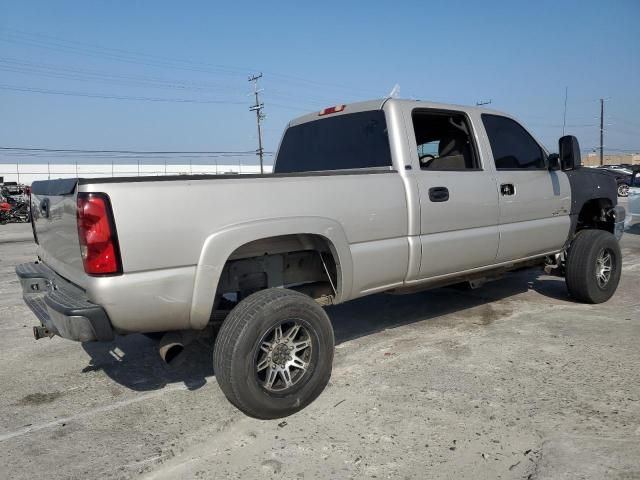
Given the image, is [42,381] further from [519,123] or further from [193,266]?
[519,123]

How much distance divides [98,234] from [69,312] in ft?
1.47

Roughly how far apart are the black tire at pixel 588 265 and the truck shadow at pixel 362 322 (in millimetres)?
413

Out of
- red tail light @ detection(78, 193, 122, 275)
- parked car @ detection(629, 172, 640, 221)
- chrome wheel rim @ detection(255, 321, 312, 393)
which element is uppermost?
red tail light @ detection(78, 193, 122, 275)

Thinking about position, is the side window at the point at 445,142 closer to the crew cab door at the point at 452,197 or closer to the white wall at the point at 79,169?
the crew cab door at the point at 452,197

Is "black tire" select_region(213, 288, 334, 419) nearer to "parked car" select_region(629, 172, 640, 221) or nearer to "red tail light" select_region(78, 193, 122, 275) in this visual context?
"red tail light" select_region(78, 193, 122, 275)

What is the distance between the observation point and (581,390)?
344 centimetres

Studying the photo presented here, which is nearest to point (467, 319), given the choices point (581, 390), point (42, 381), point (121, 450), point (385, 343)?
point (385, 343)

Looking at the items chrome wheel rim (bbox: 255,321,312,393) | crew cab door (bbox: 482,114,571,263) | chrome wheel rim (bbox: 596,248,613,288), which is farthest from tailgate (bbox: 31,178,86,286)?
chrome wheel rim (bbox: 596,248,613,288)

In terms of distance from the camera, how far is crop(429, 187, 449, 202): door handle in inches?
157

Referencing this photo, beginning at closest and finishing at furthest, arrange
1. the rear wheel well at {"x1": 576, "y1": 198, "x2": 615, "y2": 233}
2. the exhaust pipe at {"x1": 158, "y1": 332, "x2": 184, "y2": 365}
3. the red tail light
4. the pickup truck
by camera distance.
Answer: the red tail light
the pickup truck
the exhaust pipe at {"x1": 158, "y1": 332, "x2": 184, "y2": 365}
the rear wheel well at {"x1": 576, "y1": 198, "x2": 615, "y2": 233}

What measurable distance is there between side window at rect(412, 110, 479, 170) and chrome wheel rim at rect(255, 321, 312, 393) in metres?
2.03

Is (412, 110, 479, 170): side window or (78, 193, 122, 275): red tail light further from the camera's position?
(412, 110, 479, 170): side window

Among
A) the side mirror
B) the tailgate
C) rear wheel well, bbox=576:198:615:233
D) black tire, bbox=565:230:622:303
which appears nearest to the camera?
the tailgate

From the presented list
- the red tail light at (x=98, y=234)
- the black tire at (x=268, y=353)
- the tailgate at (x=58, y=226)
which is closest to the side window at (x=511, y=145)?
the black tire at (x=268, y=353)
